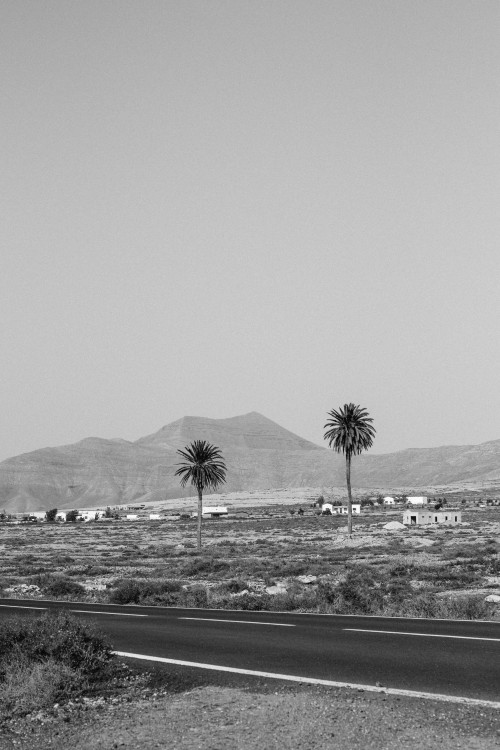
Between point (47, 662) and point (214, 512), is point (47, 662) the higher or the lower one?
the lower one

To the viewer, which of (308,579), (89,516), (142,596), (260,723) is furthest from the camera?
(89,516)

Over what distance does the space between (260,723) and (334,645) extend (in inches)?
262

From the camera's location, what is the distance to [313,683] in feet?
37.4

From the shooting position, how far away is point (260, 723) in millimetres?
8906

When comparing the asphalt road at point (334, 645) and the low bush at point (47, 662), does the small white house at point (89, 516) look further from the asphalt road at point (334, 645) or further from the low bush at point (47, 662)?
the low bush at point (47, 662)

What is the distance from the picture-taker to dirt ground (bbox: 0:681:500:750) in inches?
322

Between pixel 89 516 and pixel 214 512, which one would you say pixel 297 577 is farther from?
pixel 89 516

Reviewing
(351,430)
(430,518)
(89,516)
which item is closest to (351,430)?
(351,430)

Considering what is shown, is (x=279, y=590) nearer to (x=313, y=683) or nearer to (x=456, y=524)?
(x=313, y=683)

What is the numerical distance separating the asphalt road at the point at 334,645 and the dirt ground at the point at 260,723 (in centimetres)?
139

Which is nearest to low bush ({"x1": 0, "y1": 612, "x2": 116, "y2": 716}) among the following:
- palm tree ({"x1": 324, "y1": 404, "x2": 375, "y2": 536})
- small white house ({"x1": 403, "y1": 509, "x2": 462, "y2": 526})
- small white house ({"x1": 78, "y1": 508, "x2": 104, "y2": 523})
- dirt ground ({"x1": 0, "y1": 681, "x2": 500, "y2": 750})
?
dirt ground ({"x1": 0, "y1": 681, "x2": 500, "y2": 750})

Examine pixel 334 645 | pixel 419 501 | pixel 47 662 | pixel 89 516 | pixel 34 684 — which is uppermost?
pixel 419 501

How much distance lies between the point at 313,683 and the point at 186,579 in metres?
29.4

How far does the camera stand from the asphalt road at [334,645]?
11.8 metres
